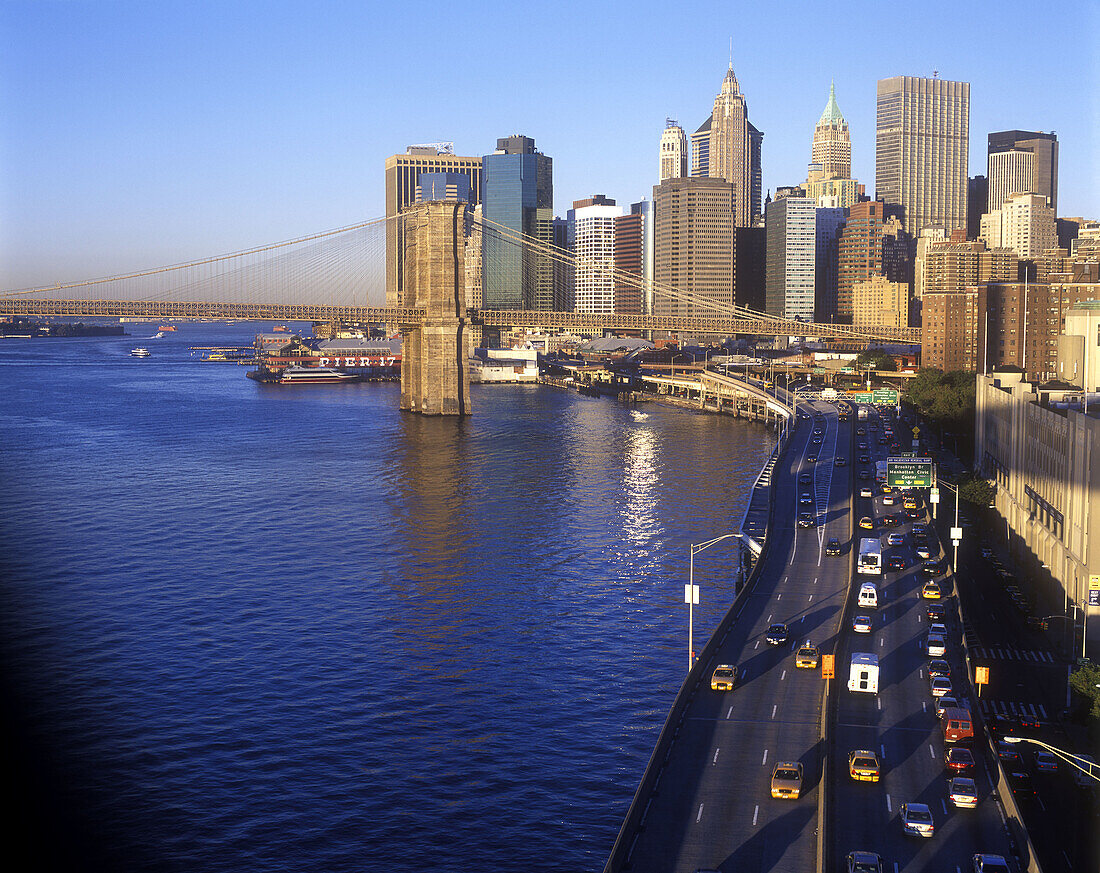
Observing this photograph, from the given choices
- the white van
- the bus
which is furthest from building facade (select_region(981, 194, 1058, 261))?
the white van

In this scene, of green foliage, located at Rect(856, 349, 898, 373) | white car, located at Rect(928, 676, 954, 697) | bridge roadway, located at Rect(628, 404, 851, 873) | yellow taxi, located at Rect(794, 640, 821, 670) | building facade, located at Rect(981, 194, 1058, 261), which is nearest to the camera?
bridge roadway, located at Rect(628, 404, 851, 873)

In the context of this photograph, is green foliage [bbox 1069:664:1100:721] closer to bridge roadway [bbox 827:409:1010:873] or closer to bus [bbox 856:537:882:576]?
bridge roadway [bbox 827:409:1010:873]

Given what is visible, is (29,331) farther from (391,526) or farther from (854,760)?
(854,760)

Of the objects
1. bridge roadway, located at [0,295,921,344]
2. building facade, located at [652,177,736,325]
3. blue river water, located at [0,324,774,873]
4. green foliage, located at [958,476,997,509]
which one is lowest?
blue river water, located at [0,324,774,873]

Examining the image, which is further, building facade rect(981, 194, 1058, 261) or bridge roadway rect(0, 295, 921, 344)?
building facade rect(981, 194, 1058, 261)

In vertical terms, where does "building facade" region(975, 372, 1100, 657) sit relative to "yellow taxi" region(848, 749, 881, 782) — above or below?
above

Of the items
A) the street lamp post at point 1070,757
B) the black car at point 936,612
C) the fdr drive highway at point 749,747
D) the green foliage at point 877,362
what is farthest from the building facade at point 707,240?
the street lamp post at point 1070,757

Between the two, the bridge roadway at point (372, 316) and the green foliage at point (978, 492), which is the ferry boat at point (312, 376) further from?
the green foliage at point (978, 492)

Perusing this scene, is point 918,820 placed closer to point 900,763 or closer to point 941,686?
point 900,763
